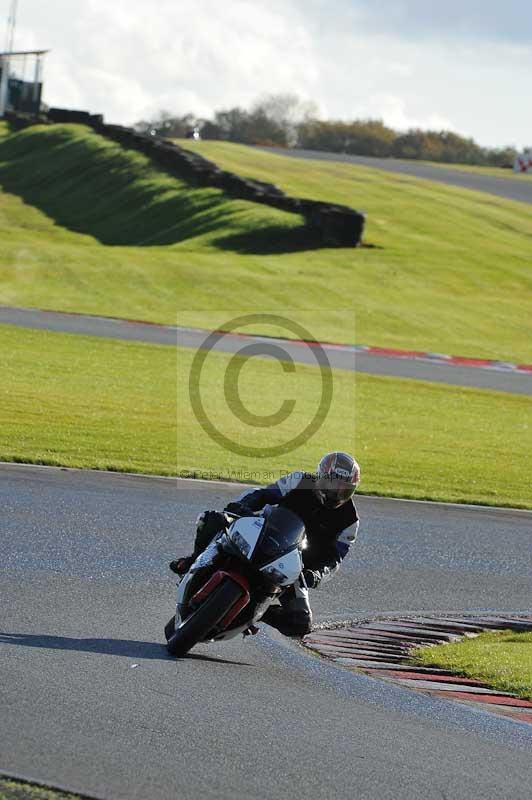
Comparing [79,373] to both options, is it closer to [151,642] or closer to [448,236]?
[151,642]

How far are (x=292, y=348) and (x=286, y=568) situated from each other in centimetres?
2054

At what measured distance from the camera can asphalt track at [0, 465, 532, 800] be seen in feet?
18.2

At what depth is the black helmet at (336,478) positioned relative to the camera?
807 centimetres

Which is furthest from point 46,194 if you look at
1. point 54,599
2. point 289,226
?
point 54,599

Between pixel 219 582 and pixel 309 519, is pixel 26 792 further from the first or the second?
pixel 309 519

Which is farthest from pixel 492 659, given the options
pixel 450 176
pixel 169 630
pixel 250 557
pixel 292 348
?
pixel 450 176

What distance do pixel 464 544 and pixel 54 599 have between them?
17.5 feet

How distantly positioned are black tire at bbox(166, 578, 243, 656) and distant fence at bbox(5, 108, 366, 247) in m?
35.6

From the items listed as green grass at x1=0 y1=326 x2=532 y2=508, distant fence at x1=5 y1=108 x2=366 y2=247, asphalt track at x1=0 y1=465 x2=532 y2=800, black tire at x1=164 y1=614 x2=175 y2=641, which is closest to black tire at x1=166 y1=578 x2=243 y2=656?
asphalt track at x1=0 y1=465 x2=532 y2=800

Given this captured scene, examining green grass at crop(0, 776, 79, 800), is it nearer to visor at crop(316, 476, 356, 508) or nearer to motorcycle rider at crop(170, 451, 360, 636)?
motorcycle rider at crop(170, 451, 360, 636)

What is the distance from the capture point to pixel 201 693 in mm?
6824

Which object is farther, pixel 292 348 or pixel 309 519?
pixel 292 348

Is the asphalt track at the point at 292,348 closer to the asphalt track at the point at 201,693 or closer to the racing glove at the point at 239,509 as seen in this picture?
the asphalt track at the point at 201,693

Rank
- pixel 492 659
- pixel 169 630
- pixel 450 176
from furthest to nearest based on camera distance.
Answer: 1. pixel 450 176
2. pixel 492 659
3. pixel 169 630
